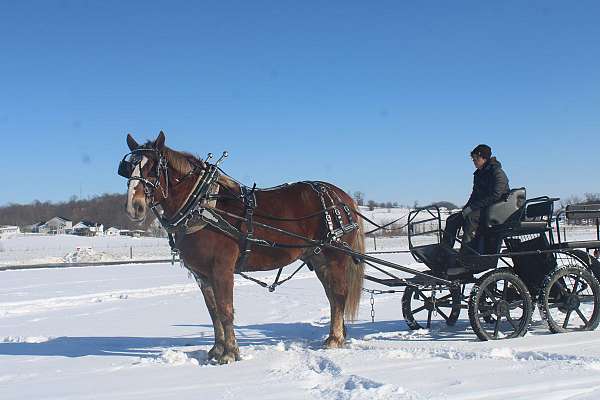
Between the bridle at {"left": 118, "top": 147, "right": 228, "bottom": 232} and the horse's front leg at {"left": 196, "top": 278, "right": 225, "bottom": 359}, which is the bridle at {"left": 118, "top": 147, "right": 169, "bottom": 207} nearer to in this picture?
the bridle at {"left": 118, "top": 147, "right": 228, "bottom": 232}

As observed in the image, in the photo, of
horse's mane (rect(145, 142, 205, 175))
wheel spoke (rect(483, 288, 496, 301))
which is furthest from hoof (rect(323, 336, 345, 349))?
horse's mane (rect(145, 142, 205, 175))

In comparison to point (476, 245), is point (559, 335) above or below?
below

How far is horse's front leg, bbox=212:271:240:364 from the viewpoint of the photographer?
6.04m

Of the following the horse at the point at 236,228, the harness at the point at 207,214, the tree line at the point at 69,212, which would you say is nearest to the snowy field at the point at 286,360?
the horse at the point at 236,228

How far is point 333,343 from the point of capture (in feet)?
21.4

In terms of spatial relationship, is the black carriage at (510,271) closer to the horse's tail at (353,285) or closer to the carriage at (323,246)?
the carriage at (323,246)

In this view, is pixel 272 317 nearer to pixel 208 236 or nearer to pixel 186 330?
pixel 186 330

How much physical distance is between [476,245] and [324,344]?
2300mm

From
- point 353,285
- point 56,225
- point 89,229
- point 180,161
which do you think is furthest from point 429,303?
point 56,225

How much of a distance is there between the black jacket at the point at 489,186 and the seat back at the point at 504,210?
64mm

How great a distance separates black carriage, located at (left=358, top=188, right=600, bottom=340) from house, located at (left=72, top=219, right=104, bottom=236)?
87.9 m

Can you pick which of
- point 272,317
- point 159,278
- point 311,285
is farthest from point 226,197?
point 159,278

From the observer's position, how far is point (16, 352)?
7.16 metres

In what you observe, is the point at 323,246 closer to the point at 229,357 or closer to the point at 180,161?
the point at 229,357
